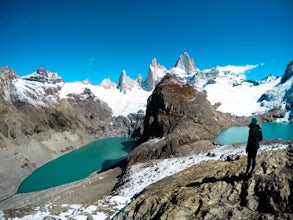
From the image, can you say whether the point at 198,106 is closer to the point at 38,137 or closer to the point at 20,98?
the point at 38,137

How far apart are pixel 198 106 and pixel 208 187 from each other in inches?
3321

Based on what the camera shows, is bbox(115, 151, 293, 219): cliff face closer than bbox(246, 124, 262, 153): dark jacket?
Yes

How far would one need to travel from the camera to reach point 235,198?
16.1 meters

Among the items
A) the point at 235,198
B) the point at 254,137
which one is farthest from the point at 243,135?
the point at 254,137

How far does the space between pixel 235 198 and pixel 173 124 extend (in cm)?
6300

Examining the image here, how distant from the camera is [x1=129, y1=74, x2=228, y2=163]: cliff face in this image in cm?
5928

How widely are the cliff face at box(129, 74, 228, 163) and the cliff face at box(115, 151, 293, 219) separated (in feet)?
109

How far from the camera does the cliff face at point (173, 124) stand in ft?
194

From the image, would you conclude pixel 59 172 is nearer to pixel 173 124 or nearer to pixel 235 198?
pixel 173 124

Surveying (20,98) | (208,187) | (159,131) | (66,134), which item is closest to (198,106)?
(159,131)

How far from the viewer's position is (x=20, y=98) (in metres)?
167

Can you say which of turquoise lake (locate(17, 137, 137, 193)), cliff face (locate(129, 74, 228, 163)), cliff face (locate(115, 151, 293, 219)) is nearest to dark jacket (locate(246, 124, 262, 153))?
cliff face (locate(115, 151, 293, 219))

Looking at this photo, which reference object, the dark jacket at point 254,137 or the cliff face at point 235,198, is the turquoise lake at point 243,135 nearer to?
the cliff face at point 235,198

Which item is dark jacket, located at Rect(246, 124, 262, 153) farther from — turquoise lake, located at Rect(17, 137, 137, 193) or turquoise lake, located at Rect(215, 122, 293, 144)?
turquoise lake, located at Rect(215, 122, 293, 144)
